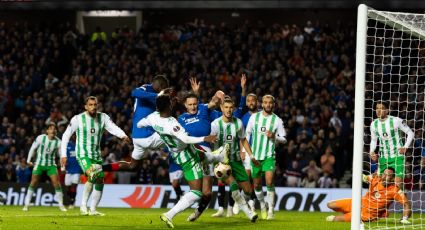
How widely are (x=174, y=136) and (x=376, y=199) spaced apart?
12.4 ft

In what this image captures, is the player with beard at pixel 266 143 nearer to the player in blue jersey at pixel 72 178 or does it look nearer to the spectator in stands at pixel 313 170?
the player in blue jersey at pixel 72 178

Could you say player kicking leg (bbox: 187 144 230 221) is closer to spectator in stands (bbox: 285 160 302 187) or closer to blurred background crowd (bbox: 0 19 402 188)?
spectator in stands (bbox: 285 160 302 187)

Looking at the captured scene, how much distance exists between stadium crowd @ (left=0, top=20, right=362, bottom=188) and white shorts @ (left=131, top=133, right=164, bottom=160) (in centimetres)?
981

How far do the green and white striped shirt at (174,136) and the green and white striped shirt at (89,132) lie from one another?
11.3 feet

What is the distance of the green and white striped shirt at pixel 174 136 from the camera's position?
1283 cm

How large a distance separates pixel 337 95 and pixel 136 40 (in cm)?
845

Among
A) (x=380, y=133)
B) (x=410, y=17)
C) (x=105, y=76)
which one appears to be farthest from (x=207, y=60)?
(x=410, y=17)

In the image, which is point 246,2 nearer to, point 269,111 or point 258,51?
point 258,51

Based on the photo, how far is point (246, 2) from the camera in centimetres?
2791

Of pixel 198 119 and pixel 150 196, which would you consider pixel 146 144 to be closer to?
pixel 198 119

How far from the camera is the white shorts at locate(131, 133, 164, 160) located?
1505 centimetres

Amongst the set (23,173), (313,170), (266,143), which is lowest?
(23,173)

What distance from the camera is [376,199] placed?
583 inches

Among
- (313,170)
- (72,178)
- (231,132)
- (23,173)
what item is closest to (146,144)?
(231,132)
